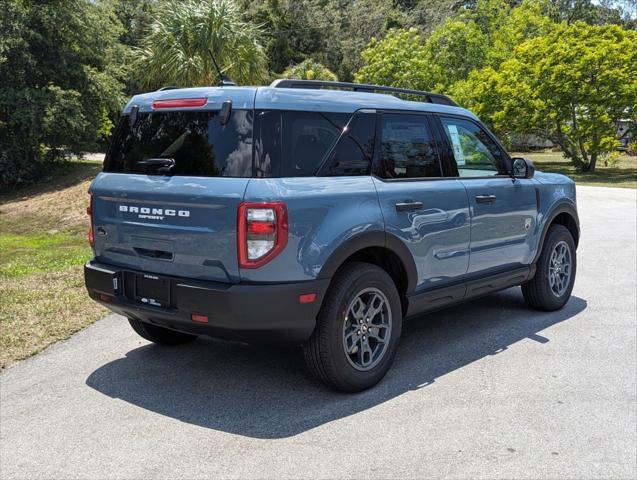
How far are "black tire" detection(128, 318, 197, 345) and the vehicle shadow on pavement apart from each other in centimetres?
8

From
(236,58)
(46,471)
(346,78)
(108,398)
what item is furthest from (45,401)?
(346,78)

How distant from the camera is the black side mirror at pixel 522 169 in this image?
5832 mm

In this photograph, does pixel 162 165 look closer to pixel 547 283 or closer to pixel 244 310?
pixel 244 310

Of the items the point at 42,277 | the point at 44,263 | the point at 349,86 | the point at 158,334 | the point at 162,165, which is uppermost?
the point at 349,86

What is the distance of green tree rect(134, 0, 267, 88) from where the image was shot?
22.2 meters

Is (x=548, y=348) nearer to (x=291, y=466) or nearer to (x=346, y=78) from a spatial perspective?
(x=291, y=466)

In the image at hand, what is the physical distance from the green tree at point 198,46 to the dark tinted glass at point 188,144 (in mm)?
18199

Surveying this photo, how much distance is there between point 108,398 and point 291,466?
1.56m

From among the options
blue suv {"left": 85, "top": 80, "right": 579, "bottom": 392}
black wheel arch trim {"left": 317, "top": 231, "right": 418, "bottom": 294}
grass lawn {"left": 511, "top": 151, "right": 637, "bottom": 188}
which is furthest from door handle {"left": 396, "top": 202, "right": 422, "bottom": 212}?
grass lawn {"left": 511, "top": 151, "right": 637, "bottom": 188}

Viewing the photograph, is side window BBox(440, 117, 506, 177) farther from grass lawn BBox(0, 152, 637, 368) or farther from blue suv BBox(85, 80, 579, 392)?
grass lawn BBox(0, 152, 637, 368)

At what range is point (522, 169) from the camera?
588 cm

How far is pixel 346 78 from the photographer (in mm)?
46156

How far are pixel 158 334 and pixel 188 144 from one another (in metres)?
1.81

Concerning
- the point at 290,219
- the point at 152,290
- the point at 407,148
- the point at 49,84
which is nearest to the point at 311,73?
the point at 49,84
